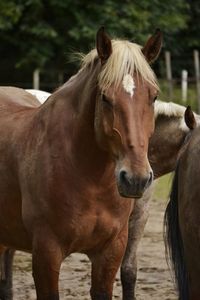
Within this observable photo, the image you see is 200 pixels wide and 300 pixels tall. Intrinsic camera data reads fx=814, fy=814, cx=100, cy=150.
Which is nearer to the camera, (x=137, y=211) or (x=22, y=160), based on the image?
(x=22, y=160)

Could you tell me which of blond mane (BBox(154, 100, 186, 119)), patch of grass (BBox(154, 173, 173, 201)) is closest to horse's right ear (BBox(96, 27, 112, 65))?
blond mane (BBox(154, 100, 186, 119))

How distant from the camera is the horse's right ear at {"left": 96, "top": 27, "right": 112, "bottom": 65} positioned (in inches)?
158

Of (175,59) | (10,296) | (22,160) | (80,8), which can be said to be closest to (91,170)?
(22,160)

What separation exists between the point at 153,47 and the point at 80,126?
0.56 metres

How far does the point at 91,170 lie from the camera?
4270 millimetres

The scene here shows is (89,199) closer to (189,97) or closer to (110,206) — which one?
(110,206)

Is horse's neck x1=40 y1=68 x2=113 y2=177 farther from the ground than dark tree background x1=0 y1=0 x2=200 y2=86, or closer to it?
closer to it

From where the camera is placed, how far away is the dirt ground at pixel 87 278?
6066mm

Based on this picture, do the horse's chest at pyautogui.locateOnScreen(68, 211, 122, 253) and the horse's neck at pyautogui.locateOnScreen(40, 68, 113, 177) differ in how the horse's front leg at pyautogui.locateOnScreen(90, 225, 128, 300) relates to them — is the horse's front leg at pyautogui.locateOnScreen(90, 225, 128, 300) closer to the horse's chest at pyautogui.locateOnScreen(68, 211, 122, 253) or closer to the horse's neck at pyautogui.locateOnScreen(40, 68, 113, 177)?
the horse's chest at pyautogui.locateOnScreen(68, 211, 122, 253)

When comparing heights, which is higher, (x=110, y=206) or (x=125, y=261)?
(x=110, y=206)

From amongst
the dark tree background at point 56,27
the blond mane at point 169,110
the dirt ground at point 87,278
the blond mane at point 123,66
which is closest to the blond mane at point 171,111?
the blond mane at point 169,110

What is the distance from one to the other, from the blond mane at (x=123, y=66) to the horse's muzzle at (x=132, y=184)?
0.47m

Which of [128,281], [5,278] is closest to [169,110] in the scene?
[128,281]

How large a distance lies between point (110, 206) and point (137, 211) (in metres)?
1.28
